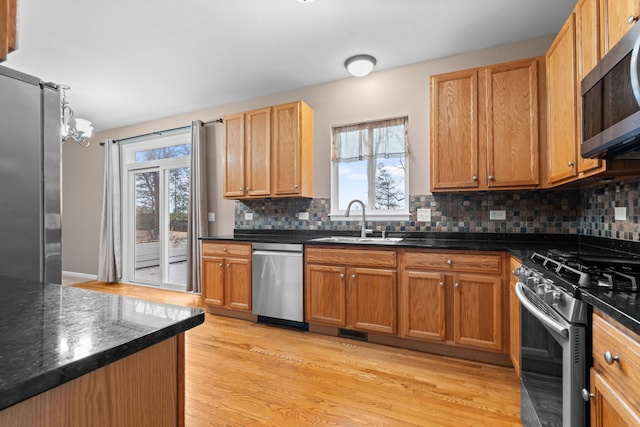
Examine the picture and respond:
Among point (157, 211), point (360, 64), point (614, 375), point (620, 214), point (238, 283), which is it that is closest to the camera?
point (614, 375)

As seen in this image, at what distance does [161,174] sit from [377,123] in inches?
135

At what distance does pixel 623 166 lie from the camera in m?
1.61

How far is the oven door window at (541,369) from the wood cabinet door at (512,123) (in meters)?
1.29

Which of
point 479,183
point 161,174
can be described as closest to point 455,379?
point 479,183

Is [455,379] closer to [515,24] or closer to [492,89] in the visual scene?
[492,89]

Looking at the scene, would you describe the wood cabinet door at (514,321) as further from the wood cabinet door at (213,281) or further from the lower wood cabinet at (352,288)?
the wood cabinet door at (213,281)

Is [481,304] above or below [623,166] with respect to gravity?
below

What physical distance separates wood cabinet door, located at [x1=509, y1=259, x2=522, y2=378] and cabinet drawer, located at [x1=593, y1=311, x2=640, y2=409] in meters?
1.05

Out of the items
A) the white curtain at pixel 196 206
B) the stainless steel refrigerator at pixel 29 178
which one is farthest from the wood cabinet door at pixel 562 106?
the white curtain at pixel 196 206

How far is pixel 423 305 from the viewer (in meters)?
2.49

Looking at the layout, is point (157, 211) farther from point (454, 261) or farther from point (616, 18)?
point (616, 18)

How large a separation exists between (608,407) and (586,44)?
6.06 feet

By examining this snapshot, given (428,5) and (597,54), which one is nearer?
(597,54)

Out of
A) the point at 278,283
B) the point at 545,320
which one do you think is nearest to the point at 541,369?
the point at 545,320
